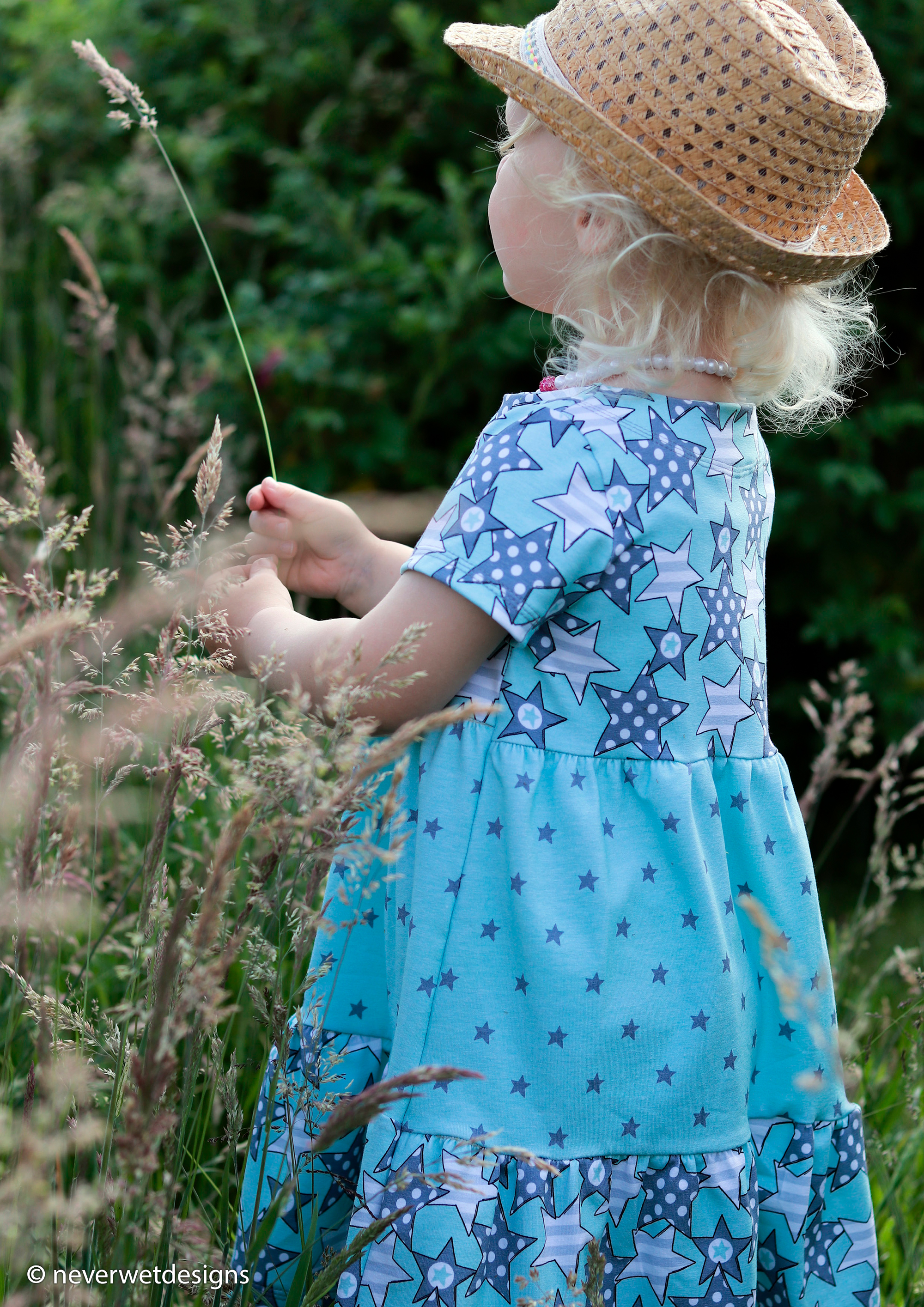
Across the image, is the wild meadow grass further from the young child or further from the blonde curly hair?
the blonde curly hair

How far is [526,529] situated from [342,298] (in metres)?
2.17

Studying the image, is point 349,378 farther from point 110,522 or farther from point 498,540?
point 498,540

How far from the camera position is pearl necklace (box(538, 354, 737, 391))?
136 cm

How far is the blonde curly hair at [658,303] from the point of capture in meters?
1.35

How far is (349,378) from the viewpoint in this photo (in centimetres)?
316

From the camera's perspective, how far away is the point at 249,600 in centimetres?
144

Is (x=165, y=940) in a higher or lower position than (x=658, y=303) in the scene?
lower

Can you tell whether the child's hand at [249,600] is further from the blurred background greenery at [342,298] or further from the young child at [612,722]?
the blurred background greenery at [342,298]

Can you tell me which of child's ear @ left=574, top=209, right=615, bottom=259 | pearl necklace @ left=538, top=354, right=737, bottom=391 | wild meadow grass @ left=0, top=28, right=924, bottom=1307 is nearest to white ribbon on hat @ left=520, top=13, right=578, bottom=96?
child's ear @ left=574, top=209, right=615, bottom=259

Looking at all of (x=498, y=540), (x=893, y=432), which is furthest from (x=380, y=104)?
(x=498, y=540)

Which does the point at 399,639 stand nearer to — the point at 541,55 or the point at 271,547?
the point at 271,547

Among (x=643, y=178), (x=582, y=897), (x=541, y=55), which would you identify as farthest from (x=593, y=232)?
(x=582, y=897)

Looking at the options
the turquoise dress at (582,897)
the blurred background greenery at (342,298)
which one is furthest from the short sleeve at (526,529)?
the blurred background greenery at (342,298)

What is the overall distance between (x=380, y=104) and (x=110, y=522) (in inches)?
55.3
